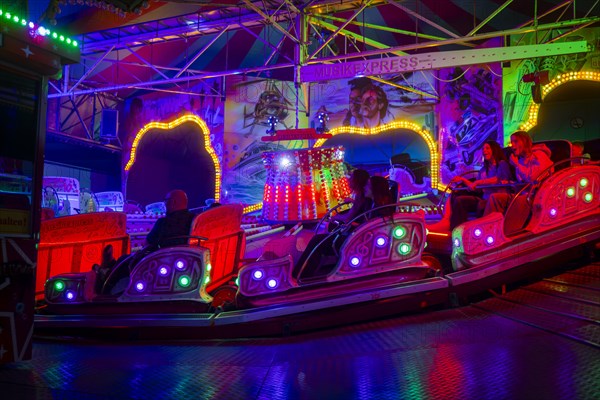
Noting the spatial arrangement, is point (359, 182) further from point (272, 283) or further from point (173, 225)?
point (173, 225)

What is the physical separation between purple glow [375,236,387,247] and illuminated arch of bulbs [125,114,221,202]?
7.81 metres

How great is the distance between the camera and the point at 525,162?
12.3ft

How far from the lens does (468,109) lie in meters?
8.98

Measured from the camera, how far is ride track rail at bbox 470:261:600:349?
2426 mm

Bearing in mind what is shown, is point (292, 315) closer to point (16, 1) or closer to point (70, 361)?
point (70, 361)

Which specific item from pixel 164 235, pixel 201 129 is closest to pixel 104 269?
pixel 164 235

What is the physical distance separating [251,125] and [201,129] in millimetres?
1316

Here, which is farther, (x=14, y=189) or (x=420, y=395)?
(x=14, y=189)

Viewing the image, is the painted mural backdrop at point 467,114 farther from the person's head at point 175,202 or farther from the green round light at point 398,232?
the person's head at point 175,202

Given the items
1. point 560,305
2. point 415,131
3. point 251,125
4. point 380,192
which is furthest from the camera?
point 251,125

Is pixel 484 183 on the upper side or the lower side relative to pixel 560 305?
upper

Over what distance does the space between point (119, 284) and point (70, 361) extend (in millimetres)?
982

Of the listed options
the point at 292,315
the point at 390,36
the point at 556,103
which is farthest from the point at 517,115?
the point at 292,315

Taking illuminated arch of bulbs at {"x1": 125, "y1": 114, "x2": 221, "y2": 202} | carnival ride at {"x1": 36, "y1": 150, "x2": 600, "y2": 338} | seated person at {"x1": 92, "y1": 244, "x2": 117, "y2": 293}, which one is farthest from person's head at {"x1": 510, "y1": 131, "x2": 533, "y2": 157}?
illuminated arch of bulbs at {"x1": 125, "y1": 114, "x2": 221, "y2": 202}
